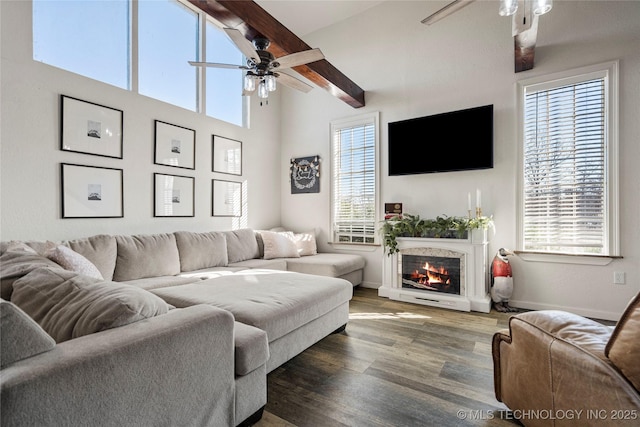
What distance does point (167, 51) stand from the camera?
3619 mm

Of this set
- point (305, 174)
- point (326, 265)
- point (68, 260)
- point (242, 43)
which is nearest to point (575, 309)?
point (326, 265)

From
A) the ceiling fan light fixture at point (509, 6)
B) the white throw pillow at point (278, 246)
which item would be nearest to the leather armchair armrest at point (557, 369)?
the ceiling fan light fixture at point (509, 6)

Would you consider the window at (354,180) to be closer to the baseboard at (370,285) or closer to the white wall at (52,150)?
the baseboard at (370,285)

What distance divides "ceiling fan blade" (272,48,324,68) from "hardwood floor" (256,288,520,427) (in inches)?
95.6

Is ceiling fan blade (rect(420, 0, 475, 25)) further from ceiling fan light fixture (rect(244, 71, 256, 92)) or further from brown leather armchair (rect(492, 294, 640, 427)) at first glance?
brown leather armchair (rect(492, 294, 640, 427))

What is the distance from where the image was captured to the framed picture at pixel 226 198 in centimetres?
416

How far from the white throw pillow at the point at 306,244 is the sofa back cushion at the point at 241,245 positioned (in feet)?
2.05

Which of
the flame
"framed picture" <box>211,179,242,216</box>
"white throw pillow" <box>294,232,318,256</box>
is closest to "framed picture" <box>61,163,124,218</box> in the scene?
"framed picture" <box>211,179,242,216</box>

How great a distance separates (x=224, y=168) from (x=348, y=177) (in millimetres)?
1911

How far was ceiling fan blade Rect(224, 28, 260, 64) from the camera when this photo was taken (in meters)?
2.13

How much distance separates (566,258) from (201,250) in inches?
162

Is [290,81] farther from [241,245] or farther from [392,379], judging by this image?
[392,379]

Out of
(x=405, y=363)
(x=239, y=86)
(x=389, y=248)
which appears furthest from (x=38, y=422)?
(x=239, y=86)

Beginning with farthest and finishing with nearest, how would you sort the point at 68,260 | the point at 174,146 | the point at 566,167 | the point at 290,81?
the point at 174,146, the point at 566,167, the point at 290,81, the point at 68,260
